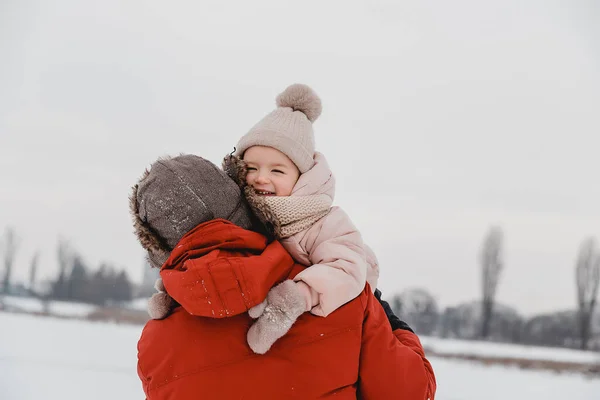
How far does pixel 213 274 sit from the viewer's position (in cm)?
78

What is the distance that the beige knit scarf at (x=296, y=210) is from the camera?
103 centimetres

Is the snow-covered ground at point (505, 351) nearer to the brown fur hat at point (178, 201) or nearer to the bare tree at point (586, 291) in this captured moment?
the bare tree at point (586, 291)

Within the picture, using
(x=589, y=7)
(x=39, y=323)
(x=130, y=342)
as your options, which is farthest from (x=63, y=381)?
(x=589, y=7)

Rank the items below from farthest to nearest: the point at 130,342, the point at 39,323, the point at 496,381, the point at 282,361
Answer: the point at 39,323, the point at 130,342, the point at 496,381, the point at 282,361

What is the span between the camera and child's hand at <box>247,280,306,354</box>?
2.76ft

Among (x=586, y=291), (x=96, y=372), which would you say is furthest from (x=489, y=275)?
(x=96, y=372)

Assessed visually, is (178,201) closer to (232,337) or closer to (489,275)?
(232,337)

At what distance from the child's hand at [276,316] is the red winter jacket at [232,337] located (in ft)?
0.08

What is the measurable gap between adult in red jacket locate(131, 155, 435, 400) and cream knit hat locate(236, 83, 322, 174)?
30cm

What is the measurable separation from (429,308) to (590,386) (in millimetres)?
2323

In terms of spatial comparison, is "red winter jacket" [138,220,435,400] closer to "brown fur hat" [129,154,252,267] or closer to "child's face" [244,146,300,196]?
"brown fur hat" [129,154,252,267]

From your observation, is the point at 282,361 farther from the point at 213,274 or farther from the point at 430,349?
the point at 430,349

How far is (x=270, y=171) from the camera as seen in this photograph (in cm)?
124

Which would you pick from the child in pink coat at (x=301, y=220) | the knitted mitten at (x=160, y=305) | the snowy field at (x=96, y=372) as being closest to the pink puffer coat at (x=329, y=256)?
the child in pink coat at (x=301, y=220)
